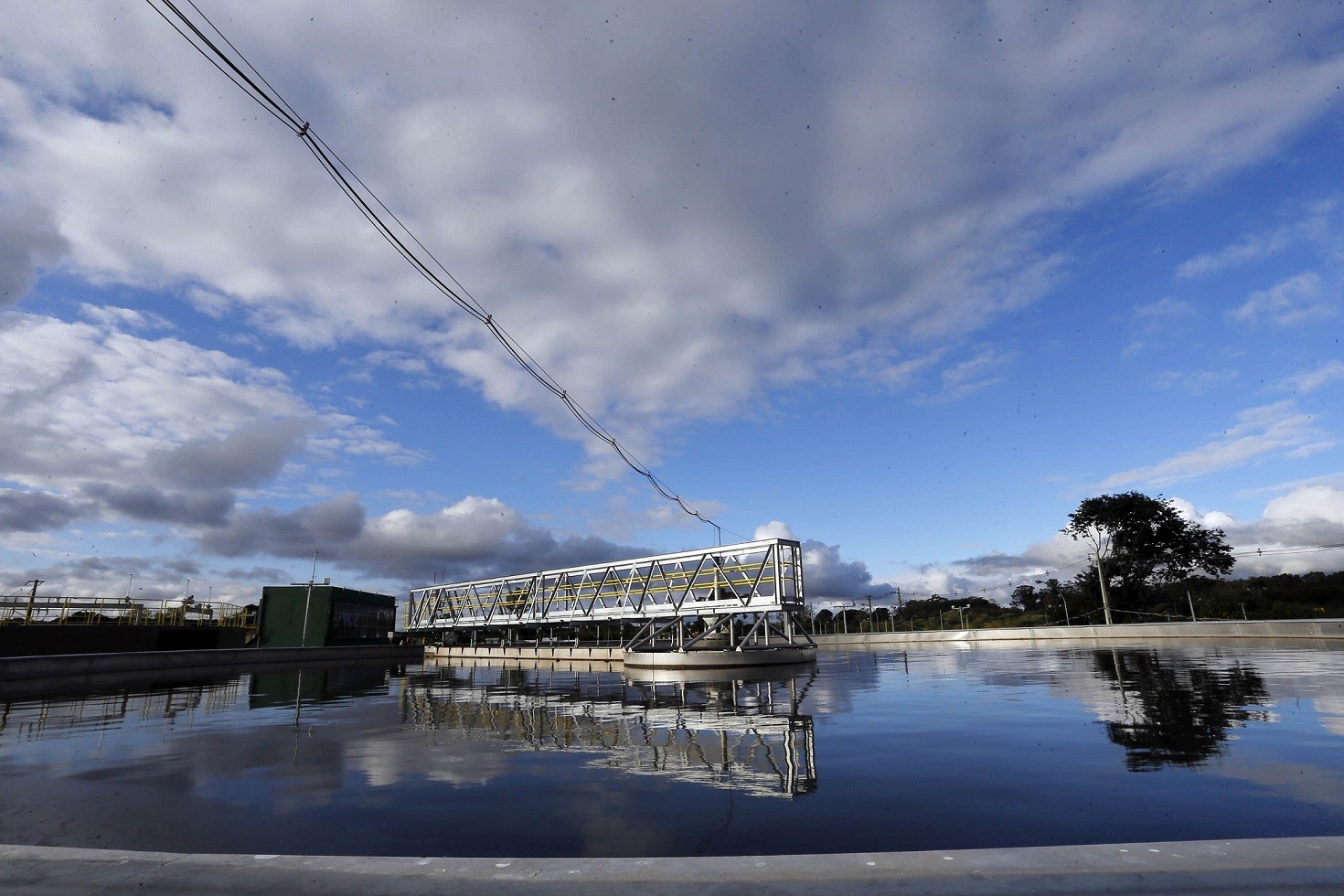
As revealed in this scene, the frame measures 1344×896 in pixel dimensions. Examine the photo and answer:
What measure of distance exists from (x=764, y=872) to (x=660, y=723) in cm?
807

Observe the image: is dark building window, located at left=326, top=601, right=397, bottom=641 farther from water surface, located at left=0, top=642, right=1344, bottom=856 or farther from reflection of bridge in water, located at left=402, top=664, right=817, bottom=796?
water surface, located at left=0, top=642, right=1344, bottom=856

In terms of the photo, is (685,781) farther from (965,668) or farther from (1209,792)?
(965,668)

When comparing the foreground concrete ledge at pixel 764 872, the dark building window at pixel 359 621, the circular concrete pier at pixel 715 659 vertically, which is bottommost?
the circular concrete pier at pixel 715 659

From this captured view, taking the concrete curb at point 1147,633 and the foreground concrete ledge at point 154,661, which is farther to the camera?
the concrete curb at point 1147,633

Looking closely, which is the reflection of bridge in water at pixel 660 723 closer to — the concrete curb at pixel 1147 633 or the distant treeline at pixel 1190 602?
the concrete curb at pixel 1147 633

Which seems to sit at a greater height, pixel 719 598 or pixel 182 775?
pixel 719 598

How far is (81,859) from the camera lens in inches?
160

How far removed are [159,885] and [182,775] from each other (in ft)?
15.6

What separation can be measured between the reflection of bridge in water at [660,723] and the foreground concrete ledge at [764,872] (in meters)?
2.67

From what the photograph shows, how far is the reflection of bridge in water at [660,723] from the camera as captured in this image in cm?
733

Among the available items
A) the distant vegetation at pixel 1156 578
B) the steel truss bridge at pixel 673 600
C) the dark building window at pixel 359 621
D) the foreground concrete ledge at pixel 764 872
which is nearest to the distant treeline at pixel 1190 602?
the distant vegetation at pixel 1156 578

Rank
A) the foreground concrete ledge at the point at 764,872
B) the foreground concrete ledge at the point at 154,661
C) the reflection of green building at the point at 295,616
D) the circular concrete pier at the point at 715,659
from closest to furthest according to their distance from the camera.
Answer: the foreground concrete ledge at the point at 764,872 < the foreground concrete ledge at the point at 154,661 < the circular concrete pier at the point at 715,659 < the reflection of green building at the point at 295,616

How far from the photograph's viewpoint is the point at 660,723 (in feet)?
37.1

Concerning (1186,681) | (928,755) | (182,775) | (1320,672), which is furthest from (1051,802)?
(1320,672)
